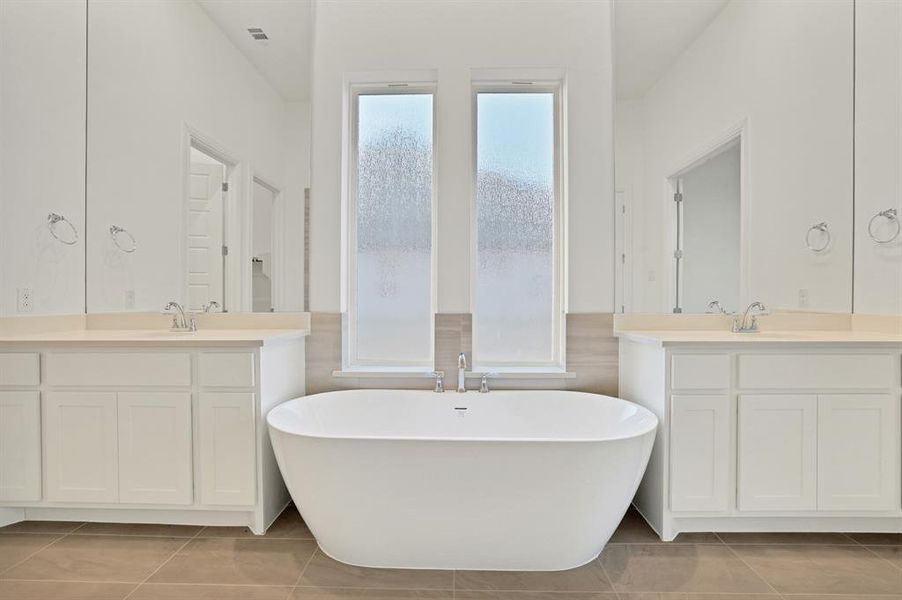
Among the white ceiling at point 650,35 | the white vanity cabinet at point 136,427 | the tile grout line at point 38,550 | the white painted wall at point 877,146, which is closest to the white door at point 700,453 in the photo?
the white painted wall at point 877,146

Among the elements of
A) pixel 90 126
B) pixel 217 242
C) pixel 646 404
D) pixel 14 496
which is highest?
pixel 90 126

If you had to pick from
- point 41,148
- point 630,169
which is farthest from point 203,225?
point 630,169

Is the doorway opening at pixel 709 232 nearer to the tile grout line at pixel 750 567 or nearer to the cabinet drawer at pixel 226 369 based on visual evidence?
the tile grout line at pixel 750 567

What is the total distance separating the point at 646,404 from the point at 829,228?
1.35m

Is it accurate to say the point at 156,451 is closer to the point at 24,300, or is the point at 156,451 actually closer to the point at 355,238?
the point at 24,300

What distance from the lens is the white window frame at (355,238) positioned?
2471 mm

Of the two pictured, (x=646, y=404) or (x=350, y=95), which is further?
(x=350, y=95)

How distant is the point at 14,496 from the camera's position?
1.92m

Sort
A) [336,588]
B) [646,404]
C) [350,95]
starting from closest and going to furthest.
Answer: [336,588]
[646,404]
[350,95]

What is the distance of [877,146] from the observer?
2201 millimetres

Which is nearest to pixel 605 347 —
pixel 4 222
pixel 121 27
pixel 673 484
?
pixel 673 484

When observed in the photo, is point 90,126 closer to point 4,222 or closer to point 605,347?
point 4,222

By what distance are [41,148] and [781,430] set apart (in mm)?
3471

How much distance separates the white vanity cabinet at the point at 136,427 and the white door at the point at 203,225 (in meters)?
0.61
